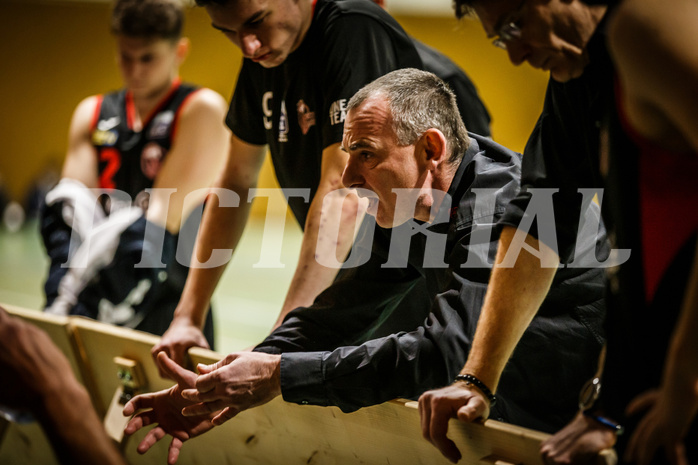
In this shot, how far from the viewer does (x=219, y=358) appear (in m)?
1.64

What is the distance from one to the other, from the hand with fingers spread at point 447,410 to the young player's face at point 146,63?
202 centimetres

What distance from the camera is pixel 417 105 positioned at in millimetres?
1485

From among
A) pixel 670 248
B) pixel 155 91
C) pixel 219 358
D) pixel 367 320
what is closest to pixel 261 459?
pixel 219 358

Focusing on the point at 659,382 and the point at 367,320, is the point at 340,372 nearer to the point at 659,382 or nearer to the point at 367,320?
the point at 367,320

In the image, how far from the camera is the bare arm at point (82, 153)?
9.20ft

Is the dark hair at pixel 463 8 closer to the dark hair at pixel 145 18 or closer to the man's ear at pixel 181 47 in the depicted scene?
the dark hair at pixel 145 18

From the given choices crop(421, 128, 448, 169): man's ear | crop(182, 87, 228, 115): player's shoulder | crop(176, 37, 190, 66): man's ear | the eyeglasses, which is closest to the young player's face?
crop(176, 37, 190, 66): man's ear

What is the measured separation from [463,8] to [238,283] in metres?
5.37

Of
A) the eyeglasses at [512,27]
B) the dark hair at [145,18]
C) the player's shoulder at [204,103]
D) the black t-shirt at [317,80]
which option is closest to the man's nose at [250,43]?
the black t-shirt at [317,80]

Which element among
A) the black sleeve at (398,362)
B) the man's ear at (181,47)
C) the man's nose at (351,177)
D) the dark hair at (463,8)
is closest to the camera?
the dark hair at (463,8)

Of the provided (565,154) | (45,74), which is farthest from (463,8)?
(45,74)

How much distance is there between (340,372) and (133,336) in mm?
676

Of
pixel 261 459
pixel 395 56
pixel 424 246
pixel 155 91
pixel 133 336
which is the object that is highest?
pixel 395 56

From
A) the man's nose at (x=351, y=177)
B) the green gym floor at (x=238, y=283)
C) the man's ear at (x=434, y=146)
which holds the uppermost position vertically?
the man's ear at (x=434, y=146)
